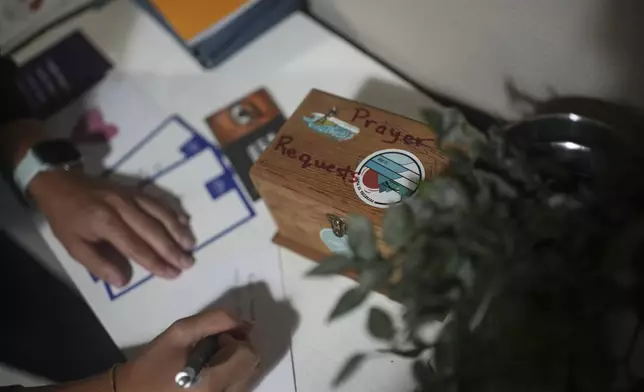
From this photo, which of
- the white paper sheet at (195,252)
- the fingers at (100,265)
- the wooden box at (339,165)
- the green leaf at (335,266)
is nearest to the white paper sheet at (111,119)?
the white paper sheet at (195,252)

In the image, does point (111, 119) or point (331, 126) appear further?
point (111, 119)

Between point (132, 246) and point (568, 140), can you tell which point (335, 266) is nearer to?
point (568, 140)

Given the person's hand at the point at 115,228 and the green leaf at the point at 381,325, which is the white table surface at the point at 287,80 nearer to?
the person's hand at the point at 115,228

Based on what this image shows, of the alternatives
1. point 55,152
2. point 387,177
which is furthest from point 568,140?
point 55,152

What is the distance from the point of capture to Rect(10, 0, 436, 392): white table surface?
0.71m

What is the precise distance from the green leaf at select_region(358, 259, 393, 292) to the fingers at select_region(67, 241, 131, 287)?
405 millimetres

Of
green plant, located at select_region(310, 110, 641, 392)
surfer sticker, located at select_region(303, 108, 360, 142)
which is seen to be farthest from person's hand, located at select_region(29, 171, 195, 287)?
green plant, located at select_region(310, 110, 641, 392)

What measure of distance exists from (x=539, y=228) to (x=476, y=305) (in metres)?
0.07

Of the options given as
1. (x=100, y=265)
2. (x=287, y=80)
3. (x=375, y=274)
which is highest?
(x=375, y=274)

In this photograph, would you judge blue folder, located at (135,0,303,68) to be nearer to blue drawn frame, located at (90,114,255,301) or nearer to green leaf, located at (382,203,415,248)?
blue drawn frame, located at (90,114,255,301)

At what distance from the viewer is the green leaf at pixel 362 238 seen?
0.45 metres

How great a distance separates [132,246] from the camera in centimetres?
77

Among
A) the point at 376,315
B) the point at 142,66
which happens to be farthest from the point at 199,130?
the point at 376,315

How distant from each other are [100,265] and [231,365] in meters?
0.22
